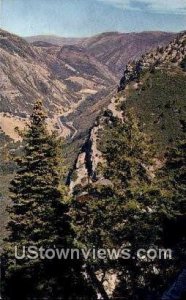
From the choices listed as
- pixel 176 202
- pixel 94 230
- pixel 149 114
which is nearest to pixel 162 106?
pixel 149 114

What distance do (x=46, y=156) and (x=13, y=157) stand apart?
3.63m

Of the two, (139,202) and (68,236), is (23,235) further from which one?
(139,202)

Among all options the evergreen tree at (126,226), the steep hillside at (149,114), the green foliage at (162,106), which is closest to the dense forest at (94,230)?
the evergreen tree at (126,226)

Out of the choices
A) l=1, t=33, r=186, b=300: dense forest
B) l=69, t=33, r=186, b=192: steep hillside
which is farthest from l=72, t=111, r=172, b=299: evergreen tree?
l=69, t=33, r=186, b=192: steep hillside

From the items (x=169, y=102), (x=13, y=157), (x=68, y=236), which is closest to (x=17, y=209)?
(x=13, y=157)

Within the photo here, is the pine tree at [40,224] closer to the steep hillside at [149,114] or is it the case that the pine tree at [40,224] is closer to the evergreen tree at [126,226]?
the evergreen tree at [126,226]

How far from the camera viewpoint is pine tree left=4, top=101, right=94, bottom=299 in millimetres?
36312

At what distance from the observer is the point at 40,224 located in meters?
39.8

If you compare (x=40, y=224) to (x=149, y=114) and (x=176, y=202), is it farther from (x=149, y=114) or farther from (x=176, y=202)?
(x=149, y=114)

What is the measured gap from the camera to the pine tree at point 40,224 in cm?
3631

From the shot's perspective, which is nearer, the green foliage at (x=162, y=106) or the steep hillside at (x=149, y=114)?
the green foliage at (x=162, y=106)

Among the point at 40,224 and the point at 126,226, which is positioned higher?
the point at 126,226

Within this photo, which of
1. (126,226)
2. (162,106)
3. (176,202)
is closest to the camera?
(126,226)

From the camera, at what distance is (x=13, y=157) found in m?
46.7
